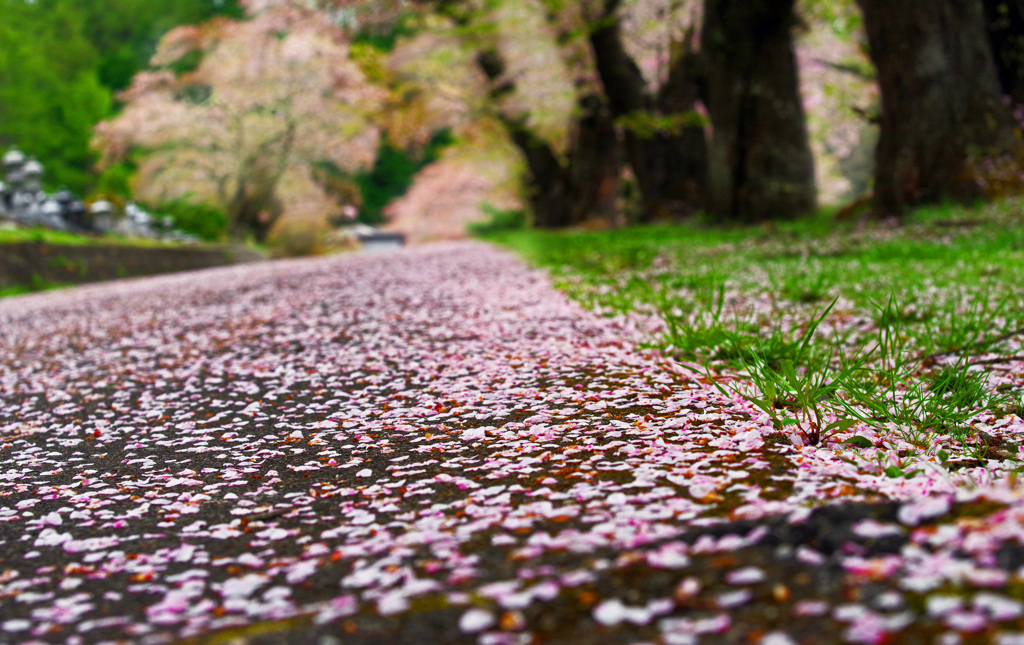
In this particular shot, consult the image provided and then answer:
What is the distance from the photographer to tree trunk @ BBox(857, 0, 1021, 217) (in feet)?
33.3

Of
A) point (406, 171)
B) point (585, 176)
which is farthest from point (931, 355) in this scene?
point (406, 171)

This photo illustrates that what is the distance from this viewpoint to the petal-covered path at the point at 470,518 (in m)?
1.73

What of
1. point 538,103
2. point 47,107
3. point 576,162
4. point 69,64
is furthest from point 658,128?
point 69,64

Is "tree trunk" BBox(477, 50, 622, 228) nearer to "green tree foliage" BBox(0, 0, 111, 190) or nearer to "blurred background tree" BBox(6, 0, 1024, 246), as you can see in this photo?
"blurred background tree" BBox(6, 0, 1024, 246)

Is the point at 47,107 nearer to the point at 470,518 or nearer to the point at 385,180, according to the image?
the point at 385,180

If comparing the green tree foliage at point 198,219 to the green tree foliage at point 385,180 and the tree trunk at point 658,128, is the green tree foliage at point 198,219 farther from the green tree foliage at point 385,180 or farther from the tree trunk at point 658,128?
the tree trunk at point 658,128

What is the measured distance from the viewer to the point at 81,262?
1842cm

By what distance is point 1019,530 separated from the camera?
1.78 meters

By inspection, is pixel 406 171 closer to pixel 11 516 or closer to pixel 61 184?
pixel 61 184

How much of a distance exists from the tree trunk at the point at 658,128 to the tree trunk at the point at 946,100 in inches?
277

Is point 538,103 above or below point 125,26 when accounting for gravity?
below

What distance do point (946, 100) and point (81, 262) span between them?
56.0ft

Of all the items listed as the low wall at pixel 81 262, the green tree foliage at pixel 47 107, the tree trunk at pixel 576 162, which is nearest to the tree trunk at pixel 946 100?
the tree trunk at pixel 576 162

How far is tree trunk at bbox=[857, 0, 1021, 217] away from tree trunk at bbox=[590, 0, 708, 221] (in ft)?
23.1
